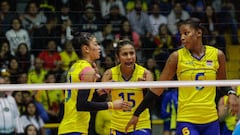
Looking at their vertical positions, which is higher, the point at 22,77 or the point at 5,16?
the point at 5,16

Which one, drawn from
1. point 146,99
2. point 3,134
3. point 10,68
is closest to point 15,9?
point 10,68

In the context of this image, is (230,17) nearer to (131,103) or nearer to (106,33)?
(106,33)

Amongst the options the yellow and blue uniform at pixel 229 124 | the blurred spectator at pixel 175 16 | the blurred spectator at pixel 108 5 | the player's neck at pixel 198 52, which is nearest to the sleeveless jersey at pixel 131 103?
the player's neck at pixel 198 52

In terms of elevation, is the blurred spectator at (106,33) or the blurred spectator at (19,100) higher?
the blurred spectator at (106,33)

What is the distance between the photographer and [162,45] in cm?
1294

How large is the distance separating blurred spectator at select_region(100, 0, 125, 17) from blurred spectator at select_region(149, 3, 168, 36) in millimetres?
523

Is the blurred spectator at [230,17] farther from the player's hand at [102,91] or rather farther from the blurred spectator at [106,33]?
the player's hand at [102,91]

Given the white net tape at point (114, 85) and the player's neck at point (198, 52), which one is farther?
the player's neck at point (198, 52)

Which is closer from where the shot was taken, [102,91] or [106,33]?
[102,91]

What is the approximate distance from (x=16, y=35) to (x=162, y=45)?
7.92 feet

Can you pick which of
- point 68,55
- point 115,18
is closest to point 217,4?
point 115,18

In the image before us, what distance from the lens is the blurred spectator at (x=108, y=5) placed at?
13288 millimetres

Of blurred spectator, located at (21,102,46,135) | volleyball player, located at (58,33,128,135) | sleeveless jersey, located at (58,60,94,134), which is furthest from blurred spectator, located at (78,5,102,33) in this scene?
sleeveless jersey, located at (58,60,94,134)

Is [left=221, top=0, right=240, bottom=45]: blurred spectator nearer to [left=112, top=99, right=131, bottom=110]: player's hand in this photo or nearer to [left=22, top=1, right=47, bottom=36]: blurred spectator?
[left=22, top=1, right=47, bottom=36]: blurred spectator
